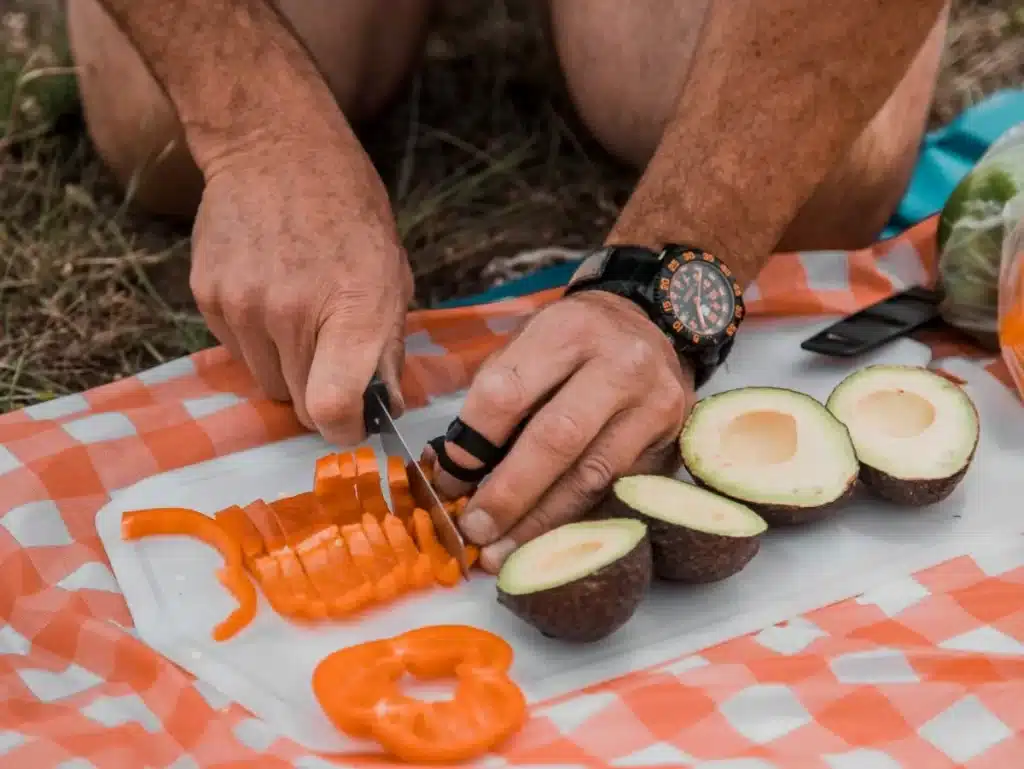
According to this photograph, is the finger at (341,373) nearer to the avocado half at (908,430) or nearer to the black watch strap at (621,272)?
the black watch strap at (621,272)

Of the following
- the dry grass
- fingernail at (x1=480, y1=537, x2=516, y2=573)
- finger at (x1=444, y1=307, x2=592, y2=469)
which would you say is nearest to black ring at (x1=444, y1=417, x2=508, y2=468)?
finger at (x1=444, y1=307, x2=592, y2=469)

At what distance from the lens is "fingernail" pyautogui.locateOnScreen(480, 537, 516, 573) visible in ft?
4.72

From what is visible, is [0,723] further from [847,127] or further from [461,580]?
[847,127]

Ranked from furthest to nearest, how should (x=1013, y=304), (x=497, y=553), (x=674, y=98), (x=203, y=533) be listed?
(x=674, y=98) → (x=1013, y=304) → (x=203, y=533) → (x=497, y=553)

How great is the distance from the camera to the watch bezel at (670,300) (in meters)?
1.62

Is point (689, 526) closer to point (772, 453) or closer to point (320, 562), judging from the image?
point (772, 453)

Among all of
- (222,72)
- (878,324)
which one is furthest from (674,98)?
(222,72)

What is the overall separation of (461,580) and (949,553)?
0.66 meters

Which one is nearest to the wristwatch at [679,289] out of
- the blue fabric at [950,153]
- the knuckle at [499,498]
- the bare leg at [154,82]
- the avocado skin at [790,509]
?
the avocado skin at [790,509]

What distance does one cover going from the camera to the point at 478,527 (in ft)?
4.68

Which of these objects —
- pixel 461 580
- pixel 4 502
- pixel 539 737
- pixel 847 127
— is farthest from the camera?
pixel 847 127

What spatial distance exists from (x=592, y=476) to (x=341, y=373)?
368 millimetres

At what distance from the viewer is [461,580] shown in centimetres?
147

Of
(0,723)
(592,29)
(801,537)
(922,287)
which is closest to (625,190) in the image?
(592,29)
